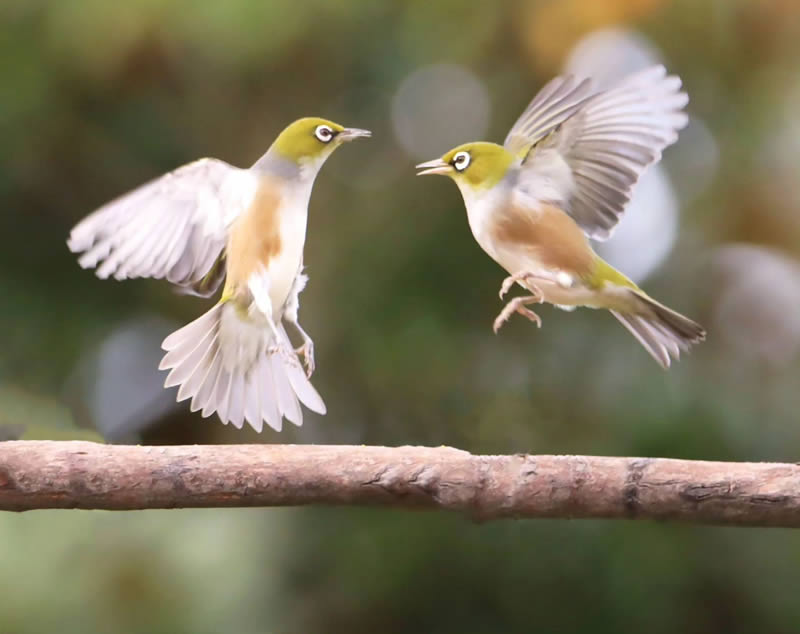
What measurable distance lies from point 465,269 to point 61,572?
147 cm

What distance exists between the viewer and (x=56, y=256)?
3.78 metres

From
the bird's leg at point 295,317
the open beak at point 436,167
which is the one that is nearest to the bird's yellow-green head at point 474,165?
the open beak at point 436,167

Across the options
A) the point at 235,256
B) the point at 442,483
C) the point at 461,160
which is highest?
the point at 461,160

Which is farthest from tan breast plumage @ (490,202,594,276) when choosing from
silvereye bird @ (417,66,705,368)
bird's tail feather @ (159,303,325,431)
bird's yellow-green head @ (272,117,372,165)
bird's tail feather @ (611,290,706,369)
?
bird's tail feather @ (159,303,325,431)

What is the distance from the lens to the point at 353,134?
1.44 m

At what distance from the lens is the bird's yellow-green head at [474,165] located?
5.08ft

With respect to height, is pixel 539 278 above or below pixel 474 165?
below

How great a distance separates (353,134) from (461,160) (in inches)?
7.3

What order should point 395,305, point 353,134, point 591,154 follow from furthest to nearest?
point 395,305, point 591,154, point 353,134

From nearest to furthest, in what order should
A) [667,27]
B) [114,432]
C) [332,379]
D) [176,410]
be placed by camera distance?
[114,432], [176,410], [332,379], [667,27]

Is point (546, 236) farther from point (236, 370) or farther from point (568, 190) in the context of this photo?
point (236, 370)

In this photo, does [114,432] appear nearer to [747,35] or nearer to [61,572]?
[61,572]

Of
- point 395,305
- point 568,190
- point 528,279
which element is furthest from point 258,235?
point 395,305

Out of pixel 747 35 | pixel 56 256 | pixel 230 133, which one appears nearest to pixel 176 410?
pixel 230 133
